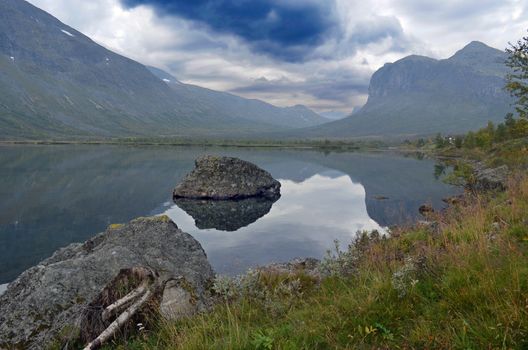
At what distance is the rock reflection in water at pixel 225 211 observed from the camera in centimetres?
3659

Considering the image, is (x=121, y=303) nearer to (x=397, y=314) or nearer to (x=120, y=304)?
(x=120, y=304)

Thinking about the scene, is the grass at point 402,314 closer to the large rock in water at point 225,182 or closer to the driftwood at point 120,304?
the driftwood at point 120,304

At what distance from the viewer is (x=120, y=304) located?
25.7ft

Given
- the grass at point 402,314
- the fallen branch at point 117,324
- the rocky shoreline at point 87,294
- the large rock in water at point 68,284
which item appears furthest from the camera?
the large rock in water at point 68,284

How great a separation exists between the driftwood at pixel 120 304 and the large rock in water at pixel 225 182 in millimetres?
42627

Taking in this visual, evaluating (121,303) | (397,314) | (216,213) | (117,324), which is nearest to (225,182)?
(216,213)

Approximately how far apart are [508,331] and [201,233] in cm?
2894

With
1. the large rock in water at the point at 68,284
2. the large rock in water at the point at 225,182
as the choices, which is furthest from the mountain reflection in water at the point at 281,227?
the large rock in water at the point at 68,284

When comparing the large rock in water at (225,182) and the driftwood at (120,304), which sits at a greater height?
the driftwood at (120,304)

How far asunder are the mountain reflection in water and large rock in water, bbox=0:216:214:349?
7.21m

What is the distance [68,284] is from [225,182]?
42.7 m

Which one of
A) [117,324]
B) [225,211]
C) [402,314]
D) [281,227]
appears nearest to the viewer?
[402,314]

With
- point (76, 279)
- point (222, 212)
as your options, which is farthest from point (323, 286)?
point (222, 212)

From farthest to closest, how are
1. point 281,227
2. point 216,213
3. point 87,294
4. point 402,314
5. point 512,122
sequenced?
1. point 512,122
2. point 216,213
3. point 281,227
4. point 87,294
5. point 402,314
